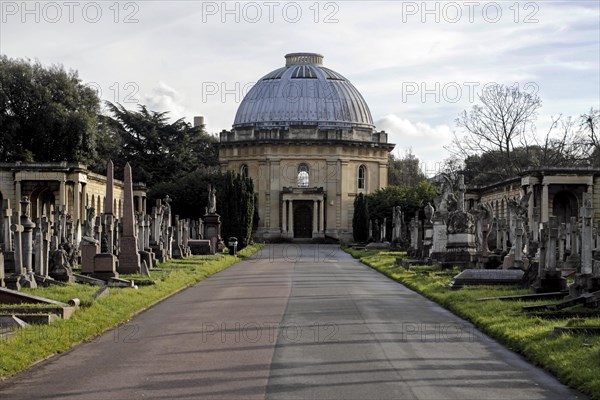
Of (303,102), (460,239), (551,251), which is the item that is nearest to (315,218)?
(303,102)

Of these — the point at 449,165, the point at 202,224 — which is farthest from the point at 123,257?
the point at 449,165

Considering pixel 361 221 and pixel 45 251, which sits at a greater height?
pixel 361 221

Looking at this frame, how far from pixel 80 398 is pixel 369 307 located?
11.1 metres

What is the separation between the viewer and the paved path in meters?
11.3

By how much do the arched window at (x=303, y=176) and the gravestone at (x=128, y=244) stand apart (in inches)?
2455

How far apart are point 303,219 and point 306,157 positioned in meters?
5.78

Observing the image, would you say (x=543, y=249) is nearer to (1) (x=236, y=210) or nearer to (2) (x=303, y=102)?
(1) (x=236, y=210)

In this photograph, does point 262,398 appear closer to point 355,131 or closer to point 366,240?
point 366,240

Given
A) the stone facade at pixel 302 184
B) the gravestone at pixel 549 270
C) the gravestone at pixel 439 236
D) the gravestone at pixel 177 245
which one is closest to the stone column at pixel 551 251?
the gravestone at pixel 549 270

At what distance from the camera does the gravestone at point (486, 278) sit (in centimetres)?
2538

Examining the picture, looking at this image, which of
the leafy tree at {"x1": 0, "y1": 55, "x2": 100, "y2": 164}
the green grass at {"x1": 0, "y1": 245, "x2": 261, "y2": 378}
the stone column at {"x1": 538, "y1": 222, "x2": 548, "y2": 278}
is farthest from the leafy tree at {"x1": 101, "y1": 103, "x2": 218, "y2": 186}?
the stone column at {"x1": 538, "y1": 222, "x2": 548, "y2": 278}

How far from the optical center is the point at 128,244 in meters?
30.9

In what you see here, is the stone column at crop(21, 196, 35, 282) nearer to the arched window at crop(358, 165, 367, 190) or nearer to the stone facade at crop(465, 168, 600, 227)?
the stone facade at crop(465, 168, 600, 227)

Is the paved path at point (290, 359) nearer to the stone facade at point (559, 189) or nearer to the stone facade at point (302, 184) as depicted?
the stone facade at point (559, 189)
